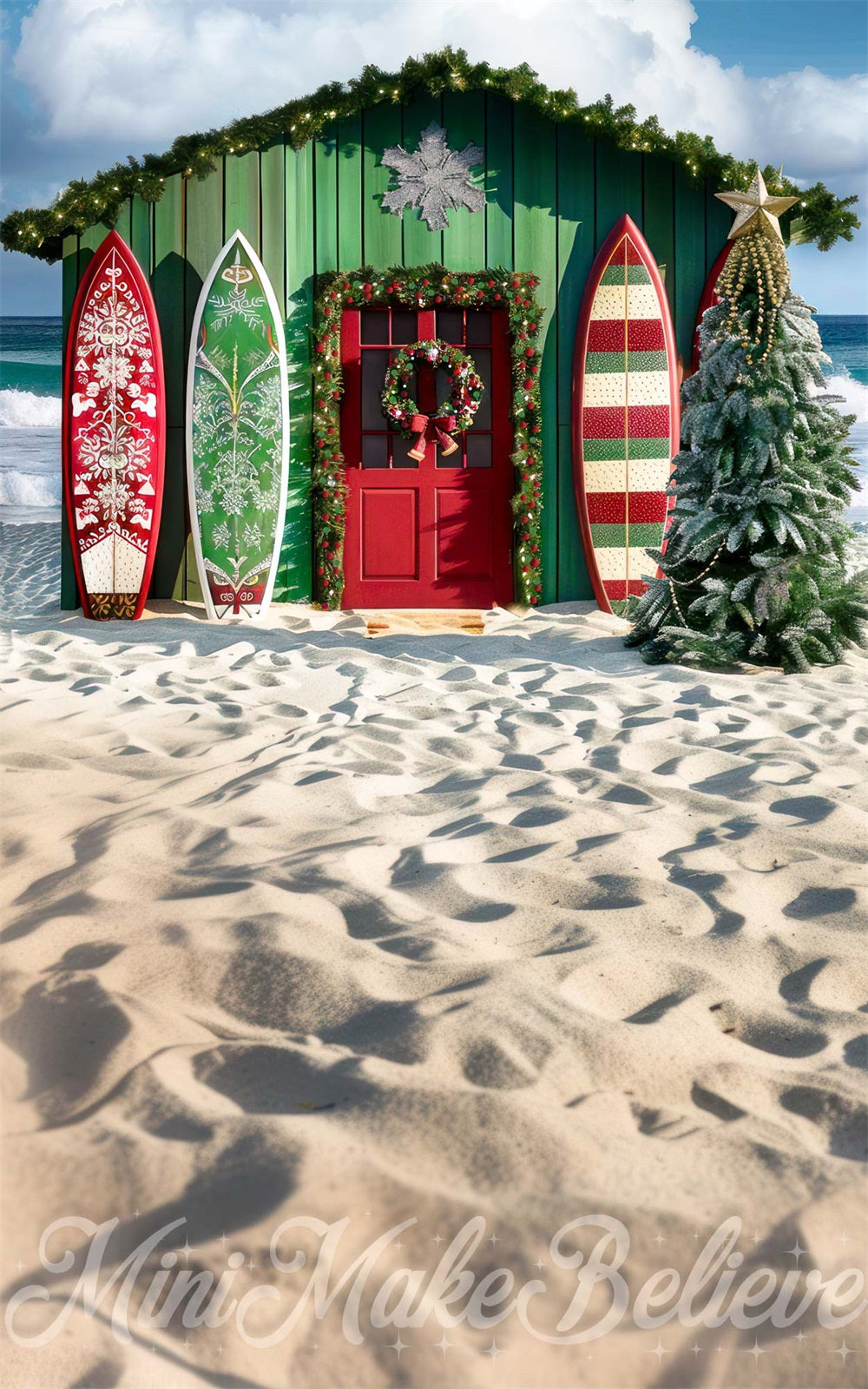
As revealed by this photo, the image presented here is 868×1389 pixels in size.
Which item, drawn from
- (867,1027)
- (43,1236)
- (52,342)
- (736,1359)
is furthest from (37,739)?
(52,342)

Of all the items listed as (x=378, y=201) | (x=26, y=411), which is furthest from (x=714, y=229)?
(x=26, y=411)

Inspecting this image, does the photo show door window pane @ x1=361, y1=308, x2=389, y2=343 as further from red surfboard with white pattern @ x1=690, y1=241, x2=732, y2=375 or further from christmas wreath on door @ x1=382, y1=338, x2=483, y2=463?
red surfboard with white pattern @ x1=690, y1=241, x2=732, y2=375

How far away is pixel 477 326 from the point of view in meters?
6.45

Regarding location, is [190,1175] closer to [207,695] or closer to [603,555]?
Answer: [207,695]

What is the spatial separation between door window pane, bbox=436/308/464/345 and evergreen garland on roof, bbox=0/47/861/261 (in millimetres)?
1225

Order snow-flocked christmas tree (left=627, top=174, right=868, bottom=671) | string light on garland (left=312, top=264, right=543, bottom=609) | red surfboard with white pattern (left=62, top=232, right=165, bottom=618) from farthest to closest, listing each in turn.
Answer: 1. string light on garland (left=312, top=264, right=543, bottom=609)
2. red surfboard with white pattern (left=62, top=232, right=165, bottom=618)
3. snow-flocked christmas tree (left=627, top=174, right=868, bottom=671)

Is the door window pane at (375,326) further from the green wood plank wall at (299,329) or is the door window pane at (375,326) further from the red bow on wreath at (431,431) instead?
the red bow on wreath at (431,431)

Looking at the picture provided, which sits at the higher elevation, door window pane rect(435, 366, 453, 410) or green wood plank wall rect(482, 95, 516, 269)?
green wood plank wall rect(482, 95, 516, 269)

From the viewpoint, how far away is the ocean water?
59.4ft

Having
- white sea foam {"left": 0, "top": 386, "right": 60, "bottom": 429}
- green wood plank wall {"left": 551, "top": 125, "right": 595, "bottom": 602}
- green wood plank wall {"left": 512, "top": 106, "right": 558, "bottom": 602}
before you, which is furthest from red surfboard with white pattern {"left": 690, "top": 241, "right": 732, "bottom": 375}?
white sea foam {"left": 0, "top": 386, "right": 60, "bottom": 429}

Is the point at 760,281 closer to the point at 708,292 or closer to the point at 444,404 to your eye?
the point at 708,292

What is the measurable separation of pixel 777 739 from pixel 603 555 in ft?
11.1

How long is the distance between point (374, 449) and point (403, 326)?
751 millimetres

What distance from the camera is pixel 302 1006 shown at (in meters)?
1.52
